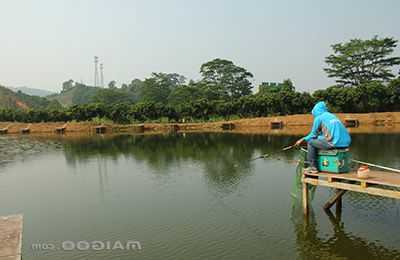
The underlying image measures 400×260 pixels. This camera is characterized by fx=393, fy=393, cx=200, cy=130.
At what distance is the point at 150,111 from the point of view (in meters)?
42.3

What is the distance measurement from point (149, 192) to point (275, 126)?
2612 centimetres

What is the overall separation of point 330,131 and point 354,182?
114cm

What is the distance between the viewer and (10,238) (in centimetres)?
624

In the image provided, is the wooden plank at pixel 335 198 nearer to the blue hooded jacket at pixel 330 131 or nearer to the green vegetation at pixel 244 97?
the blue hooded jacket at pixel 330 131

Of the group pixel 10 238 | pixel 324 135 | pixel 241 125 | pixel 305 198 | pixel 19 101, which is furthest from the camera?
pixel 19 101

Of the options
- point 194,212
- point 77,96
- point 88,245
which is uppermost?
point 77,96

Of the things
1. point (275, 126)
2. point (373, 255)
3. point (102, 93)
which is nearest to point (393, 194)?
point (373, 255)

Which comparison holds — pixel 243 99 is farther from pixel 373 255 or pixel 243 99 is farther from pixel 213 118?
pixel 373 255

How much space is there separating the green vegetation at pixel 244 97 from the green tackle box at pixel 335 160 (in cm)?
3131

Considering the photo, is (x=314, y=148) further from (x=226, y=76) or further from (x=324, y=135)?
(x=226, y=76)

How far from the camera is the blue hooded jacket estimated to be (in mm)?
7941

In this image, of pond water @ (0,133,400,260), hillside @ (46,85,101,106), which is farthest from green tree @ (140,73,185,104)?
pond water @ (0,133,400,260)

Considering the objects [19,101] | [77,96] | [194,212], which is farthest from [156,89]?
[194,212]

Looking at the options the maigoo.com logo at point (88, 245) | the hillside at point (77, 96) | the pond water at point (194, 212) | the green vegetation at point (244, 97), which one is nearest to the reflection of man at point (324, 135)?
the pond water at point (194, 212)
